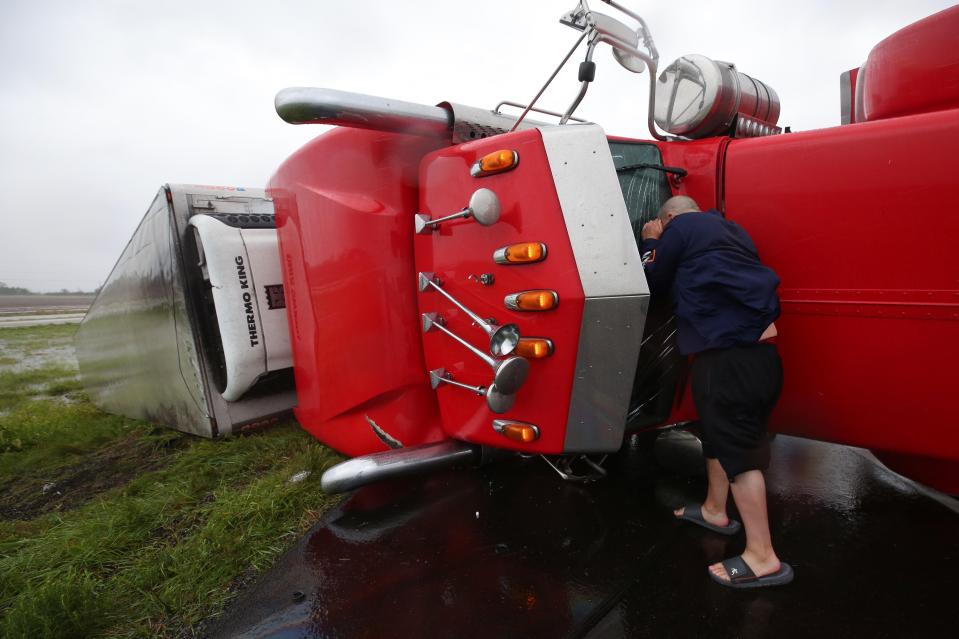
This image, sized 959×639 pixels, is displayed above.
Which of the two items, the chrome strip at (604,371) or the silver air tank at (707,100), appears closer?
the chrome strip at (604,371)

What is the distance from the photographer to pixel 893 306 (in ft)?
5.41

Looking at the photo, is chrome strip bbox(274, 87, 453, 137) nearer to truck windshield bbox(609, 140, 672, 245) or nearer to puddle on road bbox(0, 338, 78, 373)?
truck windshield bbox(609, 140, 672, 245)

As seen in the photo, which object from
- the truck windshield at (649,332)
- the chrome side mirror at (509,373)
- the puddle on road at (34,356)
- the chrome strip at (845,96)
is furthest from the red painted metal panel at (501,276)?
the puddle on road at (34,356)

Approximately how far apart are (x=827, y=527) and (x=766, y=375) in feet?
2.91

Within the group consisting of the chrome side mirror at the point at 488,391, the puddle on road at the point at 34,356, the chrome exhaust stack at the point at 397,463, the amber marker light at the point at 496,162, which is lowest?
the puddle on road at the point at 34,356

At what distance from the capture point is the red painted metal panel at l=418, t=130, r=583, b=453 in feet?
5.74

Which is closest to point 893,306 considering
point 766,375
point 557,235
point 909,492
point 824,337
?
point 824,337

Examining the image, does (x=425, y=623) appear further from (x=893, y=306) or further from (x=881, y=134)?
(x=881, y=134)

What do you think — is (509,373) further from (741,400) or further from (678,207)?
(678,207)

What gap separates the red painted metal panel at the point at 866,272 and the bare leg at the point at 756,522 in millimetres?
326

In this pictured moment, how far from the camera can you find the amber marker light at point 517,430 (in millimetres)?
1887

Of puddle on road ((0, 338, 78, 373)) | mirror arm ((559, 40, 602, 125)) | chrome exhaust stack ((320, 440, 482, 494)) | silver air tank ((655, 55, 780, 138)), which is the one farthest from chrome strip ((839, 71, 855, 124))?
puddle on road ((0, 338, 78, 373))

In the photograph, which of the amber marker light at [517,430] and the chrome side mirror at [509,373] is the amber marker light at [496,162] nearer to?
the chrome side mirror at [509,373]

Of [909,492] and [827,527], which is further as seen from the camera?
[909,492]
